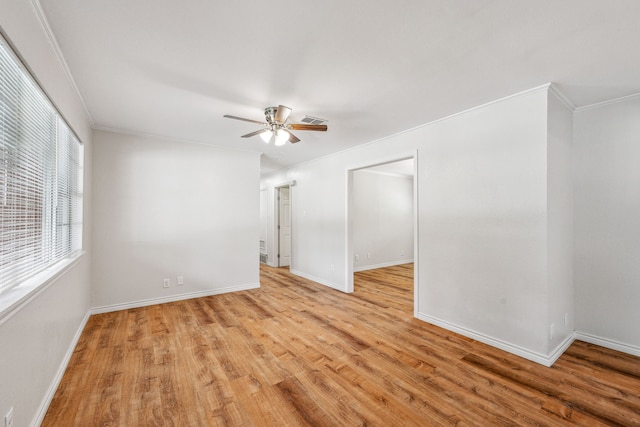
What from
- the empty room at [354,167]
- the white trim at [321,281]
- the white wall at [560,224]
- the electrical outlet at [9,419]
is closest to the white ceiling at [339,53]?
the empty room at [354,167]

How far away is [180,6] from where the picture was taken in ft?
5.10

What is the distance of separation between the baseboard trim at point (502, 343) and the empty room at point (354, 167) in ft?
0.08

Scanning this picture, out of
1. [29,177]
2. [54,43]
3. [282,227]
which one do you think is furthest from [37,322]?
[282,227]

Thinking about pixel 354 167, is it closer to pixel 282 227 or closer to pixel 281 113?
pixel 281 113

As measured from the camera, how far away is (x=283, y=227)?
6.92 metres

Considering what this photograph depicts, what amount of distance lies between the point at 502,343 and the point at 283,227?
5.12 meters

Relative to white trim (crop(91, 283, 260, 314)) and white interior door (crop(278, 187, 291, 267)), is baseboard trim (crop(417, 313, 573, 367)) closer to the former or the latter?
white trim (crop(91, 283, 260, 314))

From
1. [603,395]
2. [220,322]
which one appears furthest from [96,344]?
[603,395]

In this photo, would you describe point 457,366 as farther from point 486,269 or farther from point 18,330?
point 18,330

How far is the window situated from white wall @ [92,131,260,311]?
1206 millimetres

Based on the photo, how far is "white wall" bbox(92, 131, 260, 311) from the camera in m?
3.74

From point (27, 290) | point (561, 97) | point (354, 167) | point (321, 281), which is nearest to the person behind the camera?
point (27, 290)

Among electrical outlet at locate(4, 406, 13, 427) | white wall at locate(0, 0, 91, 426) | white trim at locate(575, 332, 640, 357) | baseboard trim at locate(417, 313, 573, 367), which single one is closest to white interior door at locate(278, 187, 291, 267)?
baseboard trim at locate(417, 313, 573, 367)

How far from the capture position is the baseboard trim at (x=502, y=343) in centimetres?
243
